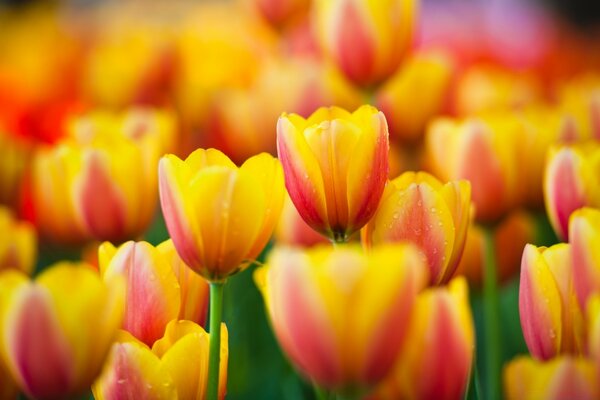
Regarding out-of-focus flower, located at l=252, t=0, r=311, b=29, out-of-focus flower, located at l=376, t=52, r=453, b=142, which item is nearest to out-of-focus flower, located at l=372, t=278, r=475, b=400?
out-of-focus flower, located at l=376, t=52, r=453, b=142

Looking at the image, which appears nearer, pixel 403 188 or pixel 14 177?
pixel 403 188

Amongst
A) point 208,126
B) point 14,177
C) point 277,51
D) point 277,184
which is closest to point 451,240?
point 277,184

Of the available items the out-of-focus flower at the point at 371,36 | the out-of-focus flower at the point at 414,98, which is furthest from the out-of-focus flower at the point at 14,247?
the out-of-focus flower at the point at 414,98

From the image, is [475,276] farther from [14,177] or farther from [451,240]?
[14,177]

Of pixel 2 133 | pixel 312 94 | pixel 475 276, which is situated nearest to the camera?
pixel 475 276

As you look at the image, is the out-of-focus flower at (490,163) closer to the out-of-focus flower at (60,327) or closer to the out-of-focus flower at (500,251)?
the out-of-focus flower at (500,251)

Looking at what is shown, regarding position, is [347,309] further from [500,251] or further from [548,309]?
[500,251]
